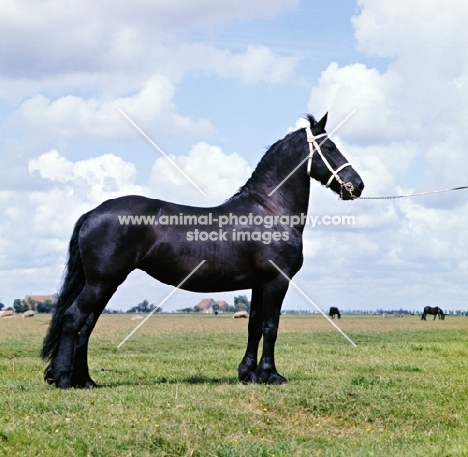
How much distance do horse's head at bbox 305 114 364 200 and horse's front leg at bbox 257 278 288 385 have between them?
1646 millimetres

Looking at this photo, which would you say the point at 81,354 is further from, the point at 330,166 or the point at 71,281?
the point at 330,166

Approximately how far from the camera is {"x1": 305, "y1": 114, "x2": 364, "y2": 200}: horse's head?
33.2 ft

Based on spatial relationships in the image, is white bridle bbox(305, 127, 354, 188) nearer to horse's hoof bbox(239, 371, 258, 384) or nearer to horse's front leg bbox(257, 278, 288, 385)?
horse's front leg bbox(257, 278, 288, 385)

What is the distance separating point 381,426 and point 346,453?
→ 143 cm

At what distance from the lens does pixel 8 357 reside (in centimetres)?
1677

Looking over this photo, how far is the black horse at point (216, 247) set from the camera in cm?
962

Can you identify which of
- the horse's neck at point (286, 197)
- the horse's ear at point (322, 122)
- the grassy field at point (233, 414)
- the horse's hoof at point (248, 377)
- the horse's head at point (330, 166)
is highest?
the horse's ear at point (322, 122)

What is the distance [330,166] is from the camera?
10133 millimetres

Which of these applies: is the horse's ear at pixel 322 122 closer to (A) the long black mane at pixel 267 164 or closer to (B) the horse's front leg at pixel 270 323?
(A) the long black mane at pixel 267 164

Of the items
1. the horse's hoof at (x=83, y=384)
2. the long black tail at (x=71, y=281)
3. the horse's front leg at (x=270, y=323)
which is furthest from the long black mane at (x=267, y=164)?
the horse's hoof at (x=83, y=384)

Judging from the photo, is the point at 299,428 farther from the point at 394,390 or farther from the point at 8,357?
the point at 8,357

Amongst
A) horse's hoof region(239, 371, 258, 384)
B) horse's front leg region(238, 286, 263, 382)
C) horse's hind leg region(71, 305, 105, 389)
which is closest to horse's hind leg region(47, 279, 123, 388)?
horse's hind leg region(71, 305, 105, 389)

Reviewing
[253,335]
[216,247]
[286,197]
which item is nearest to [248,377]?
[253,335]

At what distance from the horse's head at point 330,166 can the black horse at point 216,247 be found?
1 centimetres
